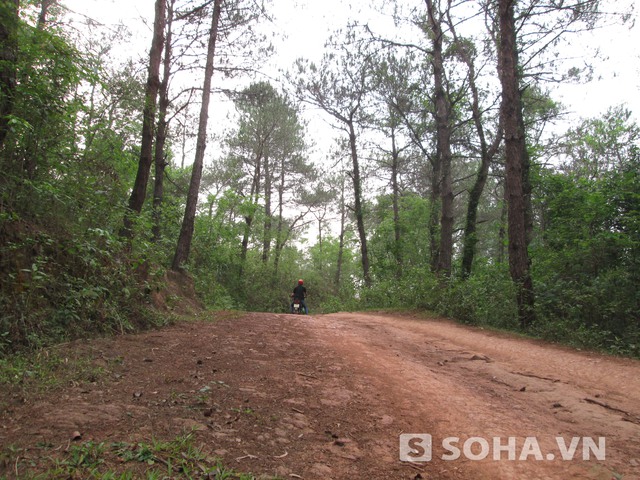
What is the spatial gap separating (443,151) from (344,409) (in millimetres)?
11817

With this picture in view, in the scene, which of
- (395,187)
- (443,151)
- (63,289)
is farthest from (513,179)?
(395,187)

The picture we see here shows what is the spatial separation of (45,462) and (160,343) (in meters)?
3.09

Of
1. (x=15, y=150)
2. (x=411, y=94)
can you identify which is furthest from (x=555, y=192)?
(x=15, y=150)

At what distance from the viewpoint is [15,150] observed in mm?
4676

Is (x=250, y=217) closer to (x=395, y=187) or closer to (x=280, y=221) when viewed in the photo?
(x=280, y=221)

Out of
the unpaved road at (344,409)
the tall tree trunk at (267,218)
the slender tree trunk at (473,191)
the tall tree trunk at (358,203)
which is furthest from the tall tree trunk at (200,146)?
the tall tree trunk at (267,218)

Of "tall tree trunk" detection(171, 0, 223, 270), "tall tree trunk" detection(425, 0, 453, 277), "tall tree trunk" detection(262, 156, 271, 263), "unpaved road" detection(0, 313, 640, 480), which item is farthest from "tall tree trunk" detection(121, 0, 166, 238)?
"tall tree trunk" detection(262, 156, 271, 263)

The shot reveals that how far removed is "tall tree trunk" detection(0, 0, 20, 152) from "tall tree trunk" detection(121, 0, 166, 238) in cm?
286

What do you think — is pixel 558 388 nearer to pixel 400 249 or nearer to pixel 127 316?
pixel 127 316

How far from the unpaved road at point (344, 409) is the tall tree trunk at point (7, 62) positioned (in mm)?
3013

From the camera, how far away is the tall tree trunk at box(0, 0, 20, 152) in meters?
4.26

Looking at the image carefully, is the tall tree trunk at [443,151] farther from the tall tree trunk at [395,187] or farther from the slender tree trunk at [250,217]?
the slender tree trunk at [250,217]

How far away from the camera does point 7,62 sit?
14.1 feet

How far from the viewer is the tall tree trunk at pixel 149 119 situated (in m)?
7.88
